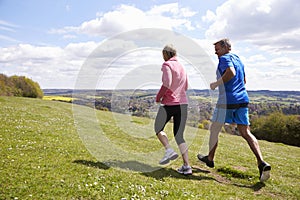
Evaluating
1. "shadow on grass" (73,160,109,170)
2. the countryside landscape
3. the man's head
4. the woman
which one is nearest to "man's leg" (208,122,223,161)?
the countryside landscape

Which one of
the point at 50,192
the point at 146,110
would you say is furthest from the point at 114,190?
the point at 146,110

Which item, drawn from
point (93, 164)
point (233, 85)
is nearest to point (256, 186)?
point (233, 85)

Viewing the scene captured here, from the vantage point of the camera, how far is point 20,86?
298 feet

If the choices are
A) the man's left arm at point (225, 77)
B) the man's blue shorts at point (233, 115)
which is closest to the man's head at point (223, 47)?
the man's left arm at point (225, 77)

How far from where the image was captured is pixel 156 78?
29.1 ft

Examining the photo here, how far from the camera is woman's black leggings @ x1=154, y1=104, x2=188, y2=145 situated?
807cm

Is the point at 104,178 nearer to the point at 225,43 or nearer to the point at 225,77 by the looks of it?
the point at 225,77

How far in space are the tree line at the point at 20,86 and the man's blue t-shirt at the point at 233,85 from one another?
8448cm

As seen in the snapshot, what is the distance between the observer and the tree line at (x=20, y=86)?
275 feet

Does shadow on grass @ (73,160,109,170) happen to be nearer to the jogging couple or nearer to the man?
the jogging couple

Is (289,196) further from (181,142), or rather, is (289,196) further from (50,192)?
(50,192)

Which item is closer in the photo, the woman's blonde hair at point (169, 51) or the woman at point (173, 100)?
the woman at point (173, 100)

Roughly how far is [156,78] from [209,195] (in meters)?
3.93

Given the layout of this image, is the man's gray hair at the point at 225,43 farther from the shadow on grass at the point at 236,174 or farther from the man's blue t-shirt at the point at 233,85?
the shadow on grass at the point at 236,174
